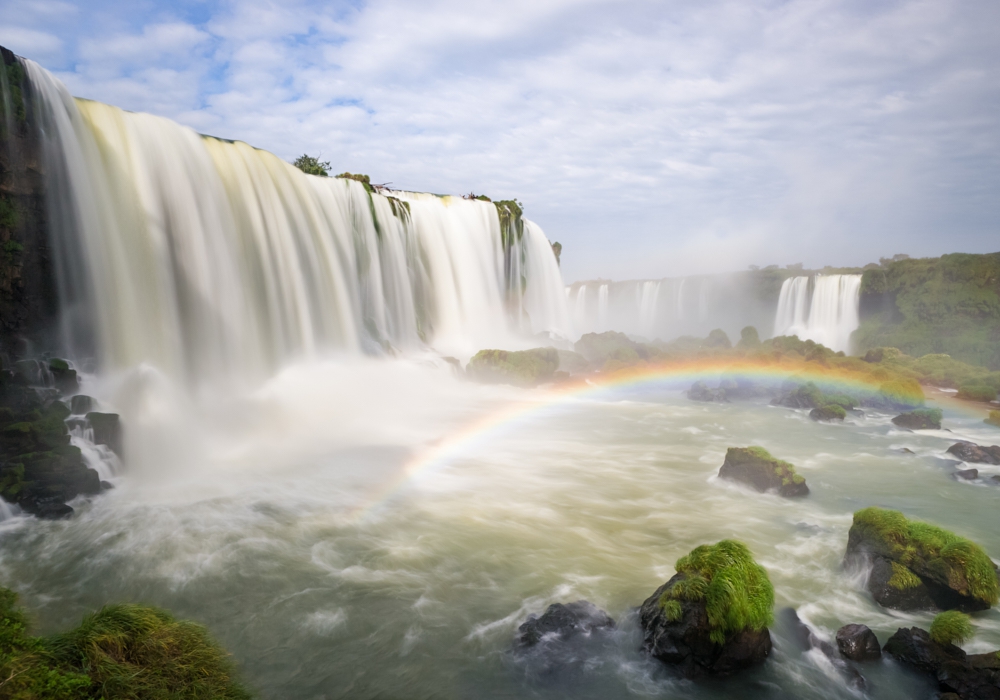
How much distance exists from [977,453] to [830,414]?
17.1 ft

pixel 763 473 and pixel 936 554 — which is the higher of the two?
pixel 936 554

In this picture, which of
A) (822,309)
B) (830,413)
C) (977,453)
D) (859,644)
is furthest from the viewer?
(822,309)

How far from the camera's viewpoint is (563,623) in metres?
6.66

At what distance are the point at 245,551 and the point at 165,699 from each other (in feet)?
14.7

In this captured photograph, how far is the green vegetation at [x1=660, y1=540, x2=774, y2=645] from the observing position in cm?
Result: 583

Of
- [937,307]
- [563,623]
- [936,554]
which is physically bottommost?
[563,623]

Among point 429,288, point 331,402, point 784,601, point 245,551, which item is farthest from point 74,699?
point 429,288

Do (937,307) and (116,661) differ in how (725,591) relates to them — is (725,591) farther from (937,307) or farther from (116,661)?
(937,307)

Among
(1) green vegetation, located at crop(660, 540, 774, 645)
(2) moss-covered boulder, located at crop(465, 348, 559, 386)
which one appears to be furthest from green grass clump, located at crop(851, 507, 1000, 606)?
(2) moss-covered boulder, located at crop(465, 348, 559, 386)

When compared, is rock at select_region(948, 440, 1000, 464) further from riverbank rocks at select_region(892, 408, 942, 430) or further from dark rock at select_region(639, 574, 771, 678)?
dark rock at select_region(639, 574, 771, 678)

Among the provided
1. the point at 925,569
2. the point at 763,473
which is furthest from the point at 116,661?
the point at 763,473

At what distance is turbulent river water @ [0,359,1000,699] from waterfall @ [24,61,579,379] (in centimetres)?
143

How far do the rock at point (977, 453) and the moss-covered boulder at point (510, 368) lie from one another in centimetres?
1416

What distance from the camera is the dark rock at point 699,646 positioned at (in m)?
5.83
